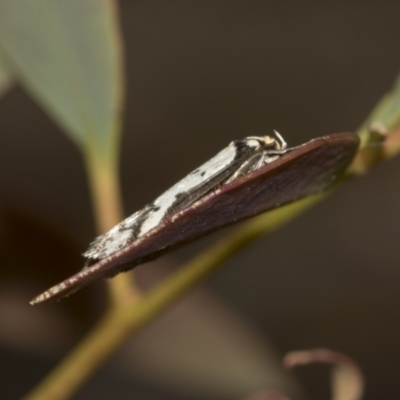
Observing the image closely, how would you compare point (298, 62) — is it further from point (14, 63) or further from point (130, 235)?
point (130, 235)

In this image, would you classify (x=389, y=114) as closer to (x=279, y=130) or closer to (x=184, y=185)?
(x=184, y=185)

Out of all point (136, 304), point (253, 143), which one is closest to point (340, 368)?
point (136, 304)

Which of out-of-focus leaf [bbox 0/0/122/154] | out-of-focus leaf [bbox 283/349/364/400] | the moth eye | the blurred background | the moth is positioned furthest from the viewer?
the blurred background

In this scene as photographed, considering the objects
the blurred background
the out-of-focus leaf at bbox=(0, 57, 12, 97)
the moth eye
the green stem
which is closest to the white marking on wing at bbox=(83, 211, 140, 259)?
the moth eye

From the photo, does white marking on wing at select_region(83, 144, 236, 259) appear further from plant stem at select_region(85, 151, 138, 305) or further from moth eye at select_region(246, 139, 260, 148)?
plant stem at select_region(85, 151, 138, 305)

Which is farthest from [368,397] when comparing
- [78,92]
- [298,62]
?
[78,92]
